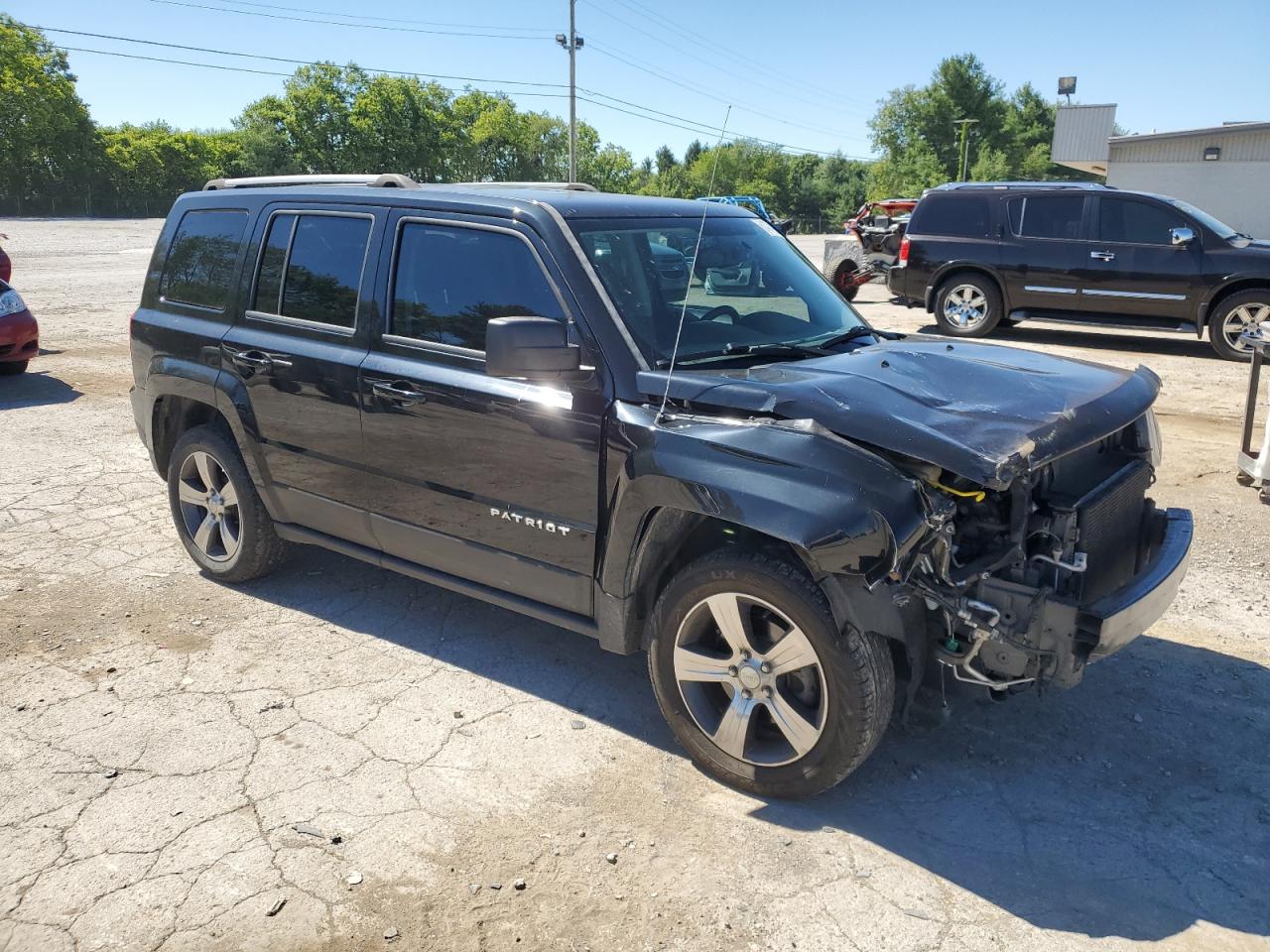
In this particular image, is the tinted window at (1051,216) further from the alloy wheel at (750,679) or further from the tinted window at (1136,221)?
the alloy wheel at (750,679)

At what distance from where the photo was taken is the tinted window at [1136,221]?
38.5 ft

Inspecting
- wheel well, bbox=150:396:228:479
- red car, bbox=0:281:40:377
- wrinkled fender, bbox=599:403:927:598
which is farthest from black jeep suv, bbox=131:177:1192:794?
red car, bbox=0:281:40:377

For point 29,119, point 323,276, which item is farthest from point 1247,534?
point 29,119

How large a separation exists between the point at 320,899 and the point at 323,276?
2721mm

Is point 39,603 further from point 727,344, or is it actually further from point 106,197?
point 106,197

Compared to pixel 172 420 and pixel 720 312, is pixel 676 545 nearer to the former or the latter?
pixel 720 312

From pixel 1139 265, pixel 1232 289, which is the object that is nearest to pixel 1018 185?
pixel 1139 265

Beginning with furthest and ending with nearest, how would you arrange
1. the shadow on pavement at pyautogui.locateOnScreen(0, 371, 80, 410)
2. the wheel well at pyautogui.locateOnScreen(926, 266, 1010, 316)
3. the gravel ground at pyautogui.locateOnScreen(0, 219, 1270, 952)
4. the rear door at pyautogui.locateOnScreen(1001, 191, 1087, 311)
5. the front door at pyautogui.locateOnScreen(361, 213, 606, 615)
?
1. the wheel well at pyautogui.locateOnScreen(926, 266, 1010, 316)
2. the rear door at pyautogui.locateOnScreen(1001, 191, 1087, 311)
3. the shadow on pavement at pyautogui.locateOnScreen(0, 371, 80, 410)
4. the front door at pyautogui.locateOnScreen(361, 213, 606, 615)
5. the gravel ground at pyautogui.locateOnScreen(0, 219, 1270, 952)

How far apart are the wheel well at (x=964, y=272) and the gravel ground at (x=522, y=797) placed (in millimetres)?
8233

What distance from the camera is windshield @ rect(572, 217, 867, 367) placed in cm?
367

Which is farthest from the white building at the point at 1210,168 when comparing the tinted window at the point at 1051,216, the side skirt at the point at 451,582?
the side skirt at the point at 451,582

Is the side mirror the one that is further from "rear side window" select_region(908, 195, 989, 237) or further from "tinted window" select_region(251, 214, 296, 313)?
"rear side window" select_region(908, 195, 989, 237)

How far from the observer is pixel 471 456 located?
3.88 m

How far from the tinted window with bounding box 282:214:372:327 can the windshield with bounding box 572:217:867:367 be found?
115 cm
